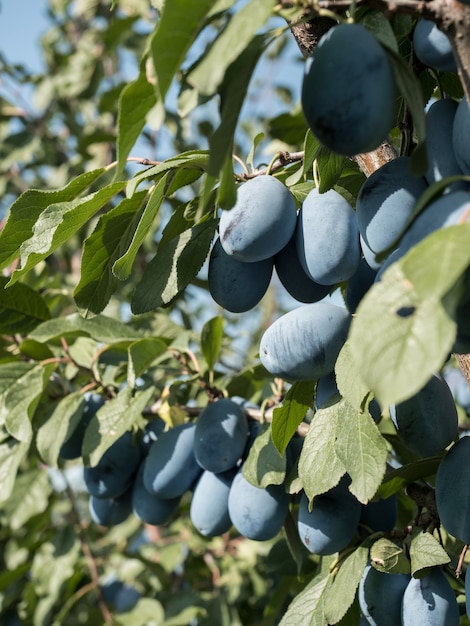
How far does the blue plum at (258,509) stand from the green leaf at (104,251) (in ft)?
1.08

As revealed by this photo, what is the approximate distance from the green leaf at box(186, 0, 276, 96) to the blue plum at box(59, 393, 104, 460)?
0.81 m

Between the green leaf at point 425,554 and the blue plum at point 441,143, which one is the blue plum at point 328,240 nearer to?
the blue plum at point 441,143

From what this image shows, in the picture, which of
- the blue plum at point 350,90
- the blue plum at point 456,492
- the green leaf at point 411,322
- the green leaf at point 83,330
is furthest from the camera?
the green leaf at point 83,330

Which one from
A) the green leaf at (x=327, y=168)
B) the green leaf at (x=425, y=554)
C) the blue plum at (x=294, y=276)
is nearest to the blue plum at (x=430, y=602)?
the green leaf at (x=425, y=554)

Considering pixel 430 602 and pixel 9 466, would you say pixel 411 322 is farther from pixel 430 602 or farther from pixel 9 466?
pixel 9 466

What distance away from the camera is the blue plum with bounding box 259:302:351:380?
28.8 inches

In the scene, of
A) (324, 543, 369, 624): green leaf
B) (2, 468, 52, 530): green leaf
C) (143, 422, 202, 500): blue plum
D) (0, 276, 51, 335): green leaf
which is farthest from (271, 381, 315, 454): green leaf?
(2, 468, 52, 530): green leaf

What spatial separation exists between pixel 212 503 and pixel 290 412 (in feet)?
0.91

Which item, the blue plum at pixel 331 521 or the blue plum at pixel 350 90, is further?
the blue plum at pixel 331 521

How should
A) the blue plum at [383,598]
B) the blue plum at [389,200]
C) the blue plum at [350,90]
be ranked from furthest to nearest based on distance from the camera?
the blue plum at [383,598] < the blue plum at [389,200] < the blue plum at [350,90]

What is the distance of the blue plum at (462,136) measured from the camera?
561 mm

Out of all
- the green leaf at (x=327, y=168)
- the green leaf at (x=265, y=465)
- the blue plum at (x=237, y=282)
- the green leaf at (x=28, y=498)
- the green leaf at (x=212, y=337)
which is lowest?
the green leaf at (x=28, y=498)

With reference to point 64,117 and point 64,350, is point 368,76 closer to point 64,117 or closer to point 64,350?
point 64,350

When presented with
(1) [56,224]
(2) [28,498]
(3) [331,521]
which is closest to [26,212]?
(1) [56,224]
